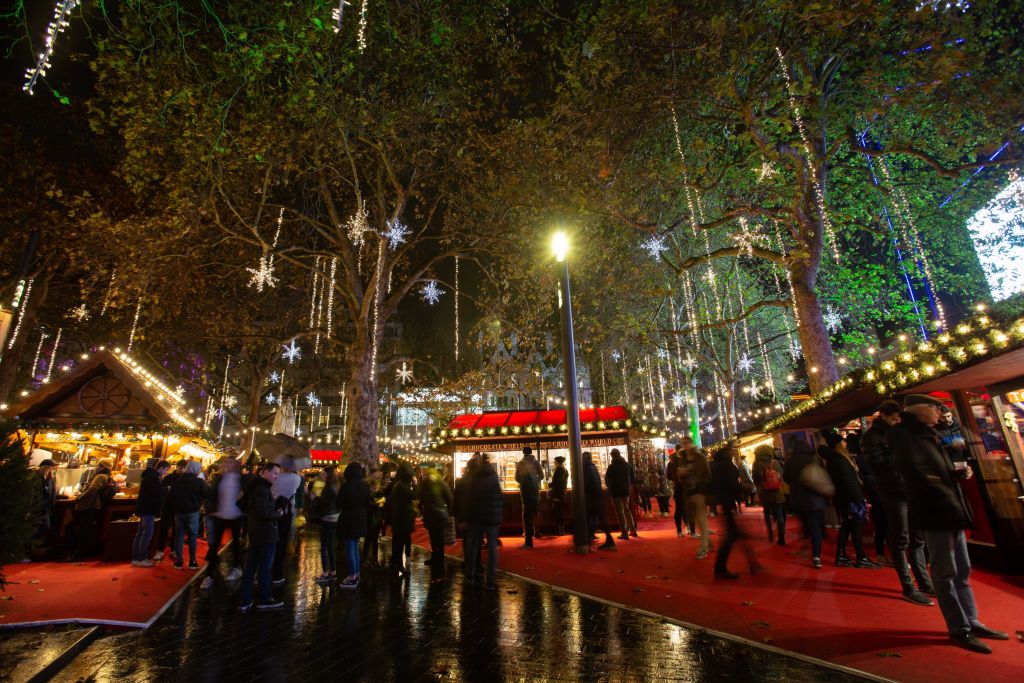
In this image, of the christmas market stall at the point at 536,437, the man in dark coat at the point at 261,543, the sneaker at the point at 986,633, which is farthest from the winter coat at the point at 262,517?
the christmas market stall at the point at 536,437

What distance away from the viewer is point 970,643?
358cm

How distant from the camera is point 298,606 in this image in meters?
5.76

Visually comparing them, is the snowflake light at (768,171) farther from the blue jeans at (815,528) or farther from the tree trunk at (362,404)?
the tree trunk at (362,404)

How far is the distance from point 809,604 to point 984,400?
472 cm

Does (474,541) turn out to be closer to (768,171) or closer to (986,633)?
(986,633)

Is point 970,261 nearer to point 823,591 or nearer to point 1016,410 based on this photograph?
point 1016,410

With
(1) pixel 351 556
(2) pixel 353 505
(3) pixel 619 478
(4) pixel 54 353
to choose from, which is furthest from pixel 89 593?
(4) pixel 54 353

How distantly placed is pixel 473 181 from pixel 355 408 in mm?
8589

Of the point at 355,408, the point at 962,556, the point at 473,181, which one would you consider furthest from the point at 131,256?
the point at 962,556

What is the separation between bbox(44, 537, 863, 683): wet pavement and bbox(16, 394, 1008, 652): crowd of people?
2.94 feet

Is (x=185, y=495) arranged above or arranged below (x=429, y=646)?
above

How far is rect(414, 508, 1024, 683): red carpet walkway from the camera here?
3.49 m

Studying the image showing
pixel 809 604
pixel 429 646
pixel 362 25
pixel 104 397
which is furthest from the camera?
pixel 104 397

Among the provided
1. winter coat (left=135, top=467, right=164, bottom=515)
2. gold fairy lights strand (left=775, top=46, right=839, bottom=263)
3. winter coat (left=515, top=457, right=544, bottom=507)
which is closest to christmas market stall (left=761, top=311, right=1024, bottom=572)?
gold fairy lights strand (left=775, top=46, right=839, bottom=263)
